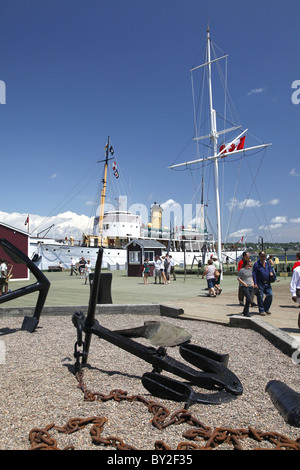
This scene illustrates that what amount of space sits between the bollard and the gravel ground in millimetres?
62

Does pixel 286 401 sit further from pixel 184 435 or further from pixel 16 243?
pixel 16 243

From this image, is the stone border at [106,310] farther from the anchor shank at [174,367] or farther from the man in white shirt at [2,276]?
the anchor shank at [174,367]

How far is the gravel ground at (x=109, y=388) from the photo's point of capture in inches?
117

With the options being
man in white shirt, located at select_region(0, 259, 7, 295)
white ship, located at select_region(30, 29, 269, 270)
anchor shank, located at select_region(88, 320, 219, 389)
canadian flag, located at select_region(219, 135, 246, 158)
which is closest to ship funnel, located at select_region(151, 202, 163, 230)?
white ship, located at select_region(30, 29, 269, 270)

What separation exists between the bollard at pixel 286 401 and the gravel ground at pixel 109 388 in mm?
62

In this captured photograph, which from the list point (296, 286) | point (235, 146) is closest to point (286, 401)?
point (296, 286)

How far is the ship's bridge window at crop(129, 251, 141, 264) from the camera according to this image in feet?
86.1

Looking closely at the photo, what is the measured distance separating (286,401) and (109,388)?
6.35 feet

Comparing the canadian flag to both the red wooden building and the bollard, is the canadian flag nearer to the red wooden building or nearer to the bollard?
the red wooden building

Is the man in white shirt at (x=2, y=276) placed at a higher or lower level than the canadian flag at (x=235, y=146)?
lower

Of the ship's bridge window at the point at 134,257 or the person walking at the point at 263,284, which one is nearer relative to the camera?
the person walking at the point at 263,284

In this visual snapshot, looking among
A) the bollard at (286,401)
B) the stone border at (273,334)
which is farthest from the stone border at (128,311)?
the bollard at (286,401)

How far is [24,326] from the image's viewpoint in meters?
A: 6.85

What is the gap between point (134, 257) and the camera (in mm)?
26516
